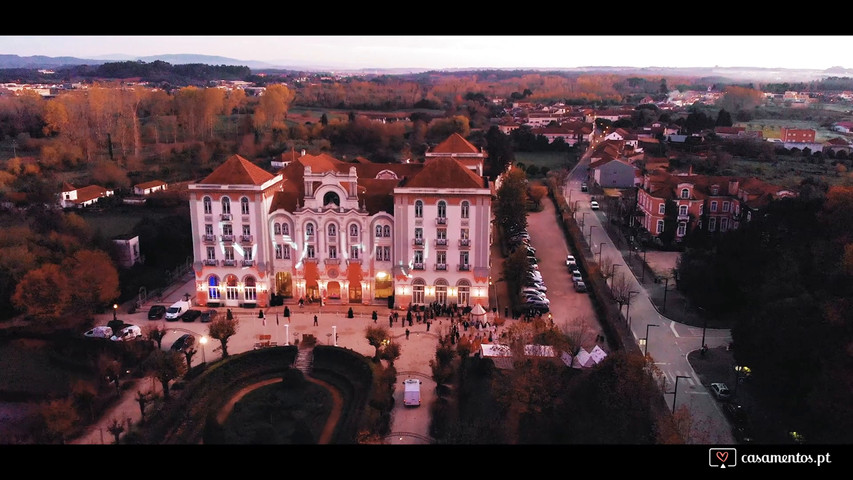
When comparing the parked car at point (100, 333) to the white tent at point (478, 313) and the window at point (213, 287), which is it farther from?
the white tent at point (478, 313)

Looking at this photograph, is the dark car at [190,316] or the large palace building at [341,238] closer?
the dark car at [190,316]

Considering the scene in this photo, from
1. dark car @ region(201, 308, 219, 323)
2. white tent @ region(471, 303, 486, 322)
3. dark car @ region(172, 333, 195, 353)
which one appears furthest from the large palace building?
dark car @ region(172, 333, 195, 353)

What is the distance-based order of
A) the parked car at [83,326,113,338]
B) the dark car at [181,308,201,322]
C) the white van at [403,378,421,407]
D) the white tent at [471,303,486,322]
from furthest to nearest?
the dark car at [181,308,201,322] < the white tent at [471,303,486,322] < the parked car at [83,326,113,338] < the white van at [403,378,421,407]

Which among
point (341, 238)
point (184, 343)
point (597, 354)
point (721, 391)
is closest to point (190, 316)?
point (184, 343)

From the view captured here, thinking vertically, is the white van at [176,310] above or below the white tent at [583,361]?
below

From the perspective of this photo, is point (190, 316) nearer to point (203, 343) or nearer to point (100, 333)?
point (203, 343)

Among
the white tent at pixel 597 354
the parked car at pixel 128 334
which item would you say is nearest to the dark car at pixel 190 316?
the parked car at pixel 128 334

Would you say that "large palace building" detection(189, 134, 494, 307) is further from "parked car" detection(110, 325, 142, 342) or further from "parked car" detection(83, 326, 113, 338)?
"parked car" detection(83, 326, 113, 338)

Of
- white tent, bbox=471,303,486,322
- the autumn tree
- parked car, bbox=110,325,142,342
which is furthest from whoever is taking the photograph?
white tent, bbox=471,303,486,322
